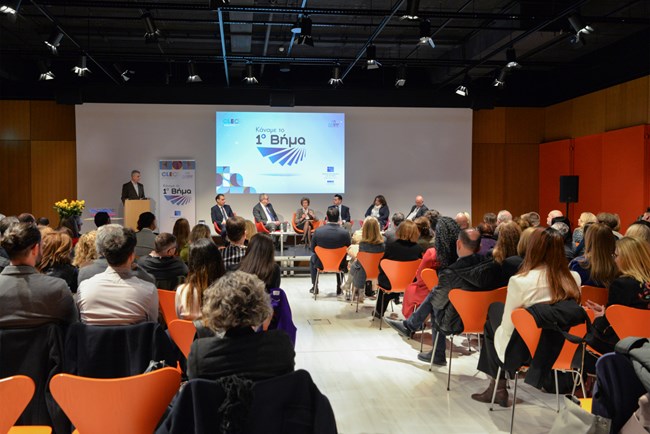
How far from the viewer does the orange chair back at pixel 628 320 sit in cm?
341

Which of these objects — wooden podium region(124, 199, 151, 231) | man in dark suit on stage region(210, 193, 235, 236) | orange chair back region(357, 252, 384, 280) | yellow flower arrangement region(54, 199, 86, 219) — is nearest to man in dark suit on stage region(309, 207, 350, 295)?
orange chair back region(357, 252, 384, 280)

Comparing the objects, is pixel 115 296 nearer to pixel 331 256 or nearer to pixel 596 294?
pixel 596 294

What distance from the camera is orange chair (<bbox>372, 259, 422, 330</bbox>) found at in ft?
20.5

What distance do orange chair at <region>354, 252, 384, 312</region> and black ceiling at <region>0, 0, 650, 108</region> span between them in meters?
3.57

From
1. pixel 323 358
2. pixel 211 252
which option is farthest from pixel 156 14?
pixel 211 252

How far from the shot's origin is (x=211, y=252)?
3482 millimetres

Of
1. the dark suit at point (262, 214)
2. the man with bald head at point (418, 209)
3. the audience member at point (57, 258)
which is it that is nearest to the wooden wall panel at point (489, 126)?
the man with bald head at point (418, 209)

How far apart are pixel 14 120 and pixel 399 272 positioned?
10.7 meters

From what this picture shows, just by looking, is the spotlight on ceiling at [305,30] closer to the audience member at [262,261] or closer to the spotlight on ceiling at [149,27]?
the spotlight on ceiling at [149,27]

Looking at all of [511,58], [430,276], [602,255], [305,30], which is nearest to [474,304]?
[430,276]

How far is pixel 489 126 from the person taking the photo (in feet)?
47.7

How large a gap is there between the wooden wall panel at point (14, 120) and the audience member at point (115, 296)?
11.7 meters

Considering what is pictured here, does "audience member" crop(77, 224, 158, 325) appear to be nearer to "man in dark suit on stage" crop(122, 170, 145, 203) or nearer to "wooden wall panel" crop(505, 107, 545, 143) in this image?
"man in dark suit on stage" crop(122, 170, 145, 203)

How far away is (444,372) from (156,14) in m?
8.13
